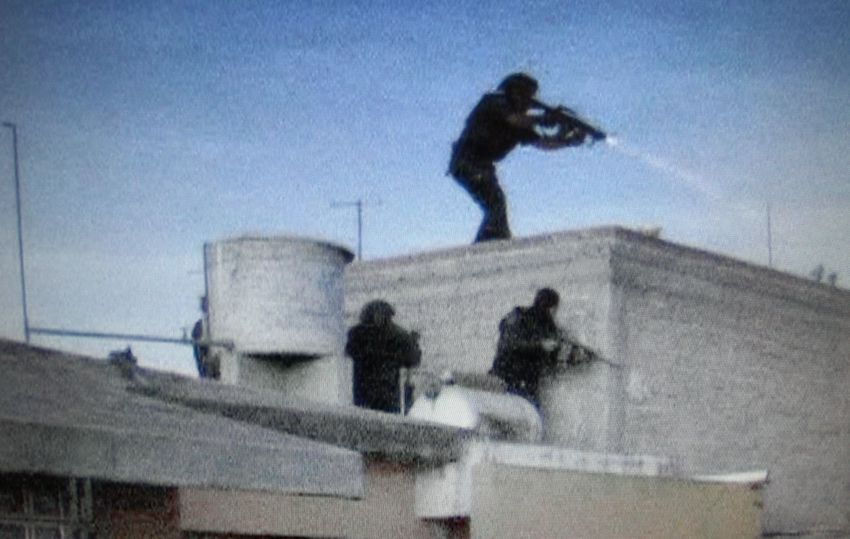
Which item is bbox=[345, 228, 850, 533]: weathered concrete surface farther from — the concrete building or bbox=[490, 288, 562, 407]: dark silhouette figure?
bbox=[490, 288, 562, 407]: dark silhouette figure

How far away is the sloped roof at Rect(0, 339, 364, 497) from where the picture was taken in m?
4.71

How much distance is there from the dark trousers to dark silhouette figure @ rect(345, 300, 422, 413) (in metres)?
1.20

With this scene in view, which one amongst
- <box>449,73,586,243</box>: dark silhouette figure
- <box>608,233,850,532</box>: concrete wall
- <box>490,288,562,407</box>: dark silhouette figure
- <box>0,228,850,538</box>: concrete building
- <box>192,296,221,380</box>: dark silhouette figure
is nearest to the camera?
<box>0,228,850,538</box>: concrete building

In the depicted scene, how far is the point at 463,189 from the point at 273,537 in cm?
435

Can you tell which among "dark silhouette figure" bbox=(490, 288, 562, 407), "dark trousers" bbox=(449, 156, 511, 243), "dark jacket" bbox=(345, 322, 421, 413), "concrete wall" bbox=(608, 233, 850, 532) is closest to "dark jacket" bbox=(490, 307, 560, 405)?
"dark silhouette figure" bbox=(490, 288, 562, 407)

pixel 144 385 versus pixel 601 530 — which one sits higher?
pixel 144 385

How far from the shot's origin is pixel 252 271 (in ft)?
28.0

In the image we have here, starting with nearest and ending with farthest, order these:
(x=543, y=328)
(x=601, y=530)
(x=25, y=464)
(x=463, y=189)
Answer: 1. (x=25, y=464)
2. (x=601, y=530)
3. (x=543, y=328)
4. (x=463, y=189)

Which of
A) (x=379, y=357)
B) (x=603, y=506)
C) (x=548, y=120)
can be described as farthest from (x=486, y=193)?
(x=603, y=506)

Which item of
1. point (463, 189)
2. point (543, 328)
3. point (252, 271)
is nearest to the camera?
point (252, 271)

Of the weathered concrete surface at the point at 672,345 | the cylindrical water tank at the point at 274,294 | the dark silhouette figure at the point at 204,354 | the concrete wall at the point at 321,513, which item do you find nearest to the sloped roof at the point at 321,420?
the concrete wall at the point at 321,513

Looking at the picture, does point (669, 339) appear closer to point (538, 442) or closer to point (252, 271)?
point (538, 442)

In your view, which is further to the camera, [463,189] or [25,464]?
[463,189]

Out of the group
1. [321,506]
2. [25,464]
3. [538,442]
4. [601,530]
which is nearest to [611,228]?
[538,442]
